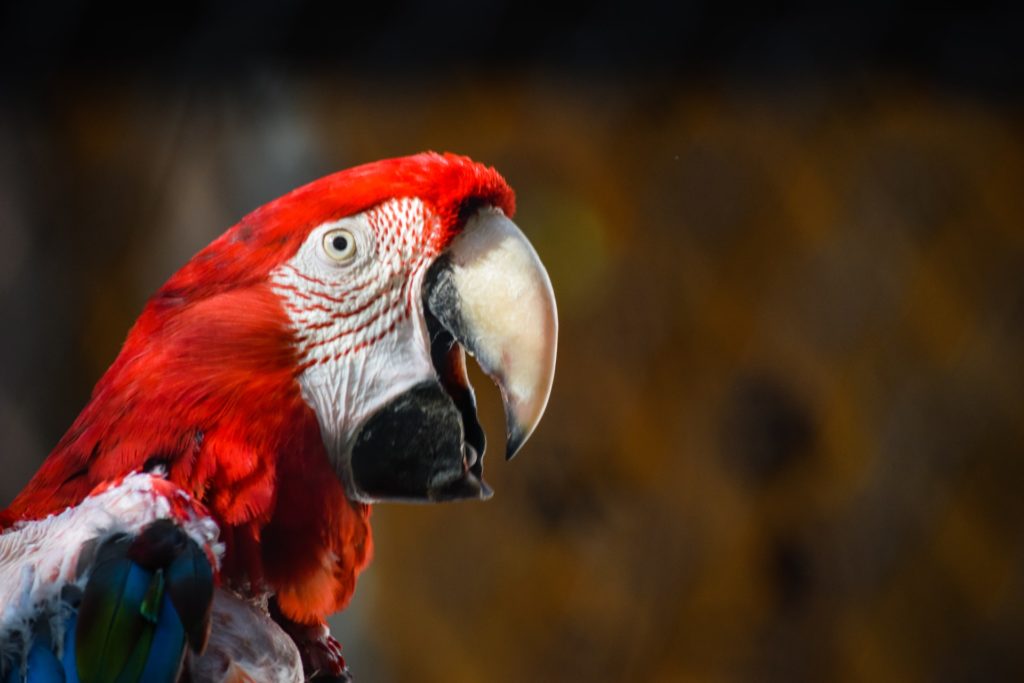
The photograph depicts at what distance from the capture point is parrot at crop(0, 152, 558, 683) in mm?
426

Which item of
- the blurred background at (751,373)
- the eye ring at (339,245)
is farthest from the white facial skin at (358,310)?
the blurred background at (751,373)

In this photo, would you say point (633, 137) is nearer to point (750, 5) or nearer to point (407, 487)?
point (750, 5)

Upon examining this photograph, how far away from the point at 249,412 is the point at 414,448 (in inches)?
3.1

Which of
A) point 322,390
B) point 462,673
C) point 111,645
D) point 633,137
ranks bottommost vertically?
point 462,673

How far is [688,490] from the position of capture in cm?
79

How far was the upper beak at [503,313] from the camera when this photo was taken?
0.45 metres

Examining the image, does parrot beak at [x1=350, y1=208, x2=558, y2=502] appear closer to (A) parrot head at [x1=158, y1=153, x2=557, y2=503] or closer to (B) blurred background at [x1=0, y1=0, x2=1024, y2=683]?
(A) parrot head at [x1=158, y1=153, x2=557, y2=503]

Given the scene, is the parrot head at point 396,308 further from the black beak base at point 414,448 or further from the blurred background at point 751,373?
the blurred background at point 751,373

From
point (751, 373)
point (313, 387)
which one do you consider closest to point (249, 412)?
point (313, 387)

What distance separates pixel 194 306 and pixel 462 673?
0.45 meters

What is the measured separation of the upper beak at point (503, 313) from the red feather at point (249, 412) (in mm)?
16

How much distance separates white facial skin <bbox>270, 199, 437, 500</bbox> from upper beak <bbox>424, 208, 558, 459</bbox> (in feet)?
0.05

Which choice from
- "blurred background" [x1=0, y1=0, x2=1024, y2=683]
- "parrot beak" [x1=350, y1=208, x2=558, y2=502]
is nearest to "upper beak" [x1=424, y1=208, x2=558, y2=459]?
"parrot beak" [x1=350, y1=208, x2=558, y2=502]

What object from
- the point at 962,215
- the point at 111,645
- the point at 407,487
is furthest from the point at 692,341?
the point at 111,645
